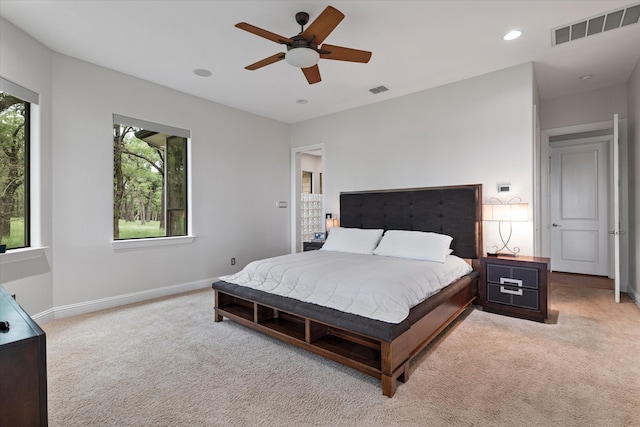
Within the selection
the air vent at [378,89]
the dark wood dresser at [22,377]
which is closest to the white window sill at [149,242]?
the dark wood dresser at [22,377]

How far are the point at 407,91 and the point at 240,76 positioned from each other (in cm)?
226

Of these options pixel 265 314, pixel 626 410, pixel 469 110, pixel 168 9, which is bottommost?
pixel 626 410

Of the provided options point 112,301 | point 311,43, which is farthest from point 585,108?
point 112,301

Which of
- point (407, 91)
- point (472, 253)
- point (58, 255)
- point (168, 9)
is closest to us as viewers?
point (168, 9)

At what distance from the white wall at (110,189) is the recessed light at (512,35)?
3719 millimetres

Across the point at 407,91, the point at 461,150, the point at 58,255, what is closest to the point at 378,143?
the point at 407,91

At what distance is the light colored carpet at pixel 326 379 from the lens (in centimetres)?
175

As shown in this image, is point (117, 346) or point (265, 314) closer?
point (117, 346)

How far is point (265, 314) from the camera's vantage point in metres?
2.85

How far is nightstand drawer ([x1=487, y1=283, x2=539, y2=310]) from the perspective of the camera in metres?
3.18

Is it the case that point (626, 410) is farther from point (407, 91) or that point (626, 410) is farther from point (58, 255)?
point (58, 255)

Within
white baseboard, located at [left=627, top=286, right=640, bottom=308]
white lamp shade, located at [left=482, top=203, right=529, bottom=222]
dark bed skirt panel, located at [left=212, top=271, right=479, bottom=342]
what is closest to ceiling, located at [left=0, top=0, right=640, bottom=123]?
white lamp shade, located at [left=482, top=203, right=529, bottom=222]

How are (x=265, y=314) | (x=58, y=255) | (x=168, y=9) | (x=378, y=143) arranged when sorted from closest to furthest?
(x=168, y=9) → (x=265, y=314) → (x=58, y=255) → (x=378, y=143)

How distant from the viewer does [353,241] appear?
4.14 meters
